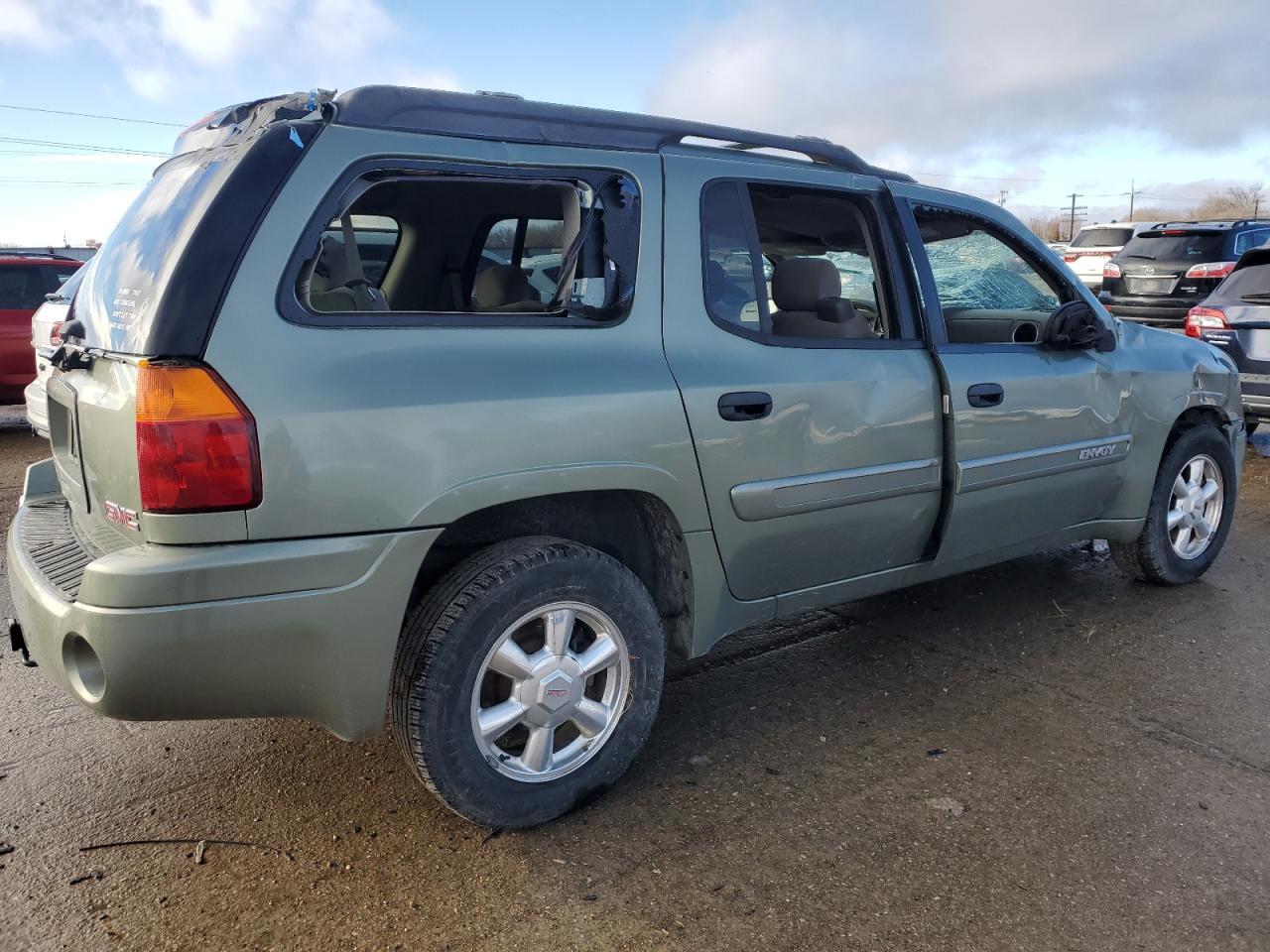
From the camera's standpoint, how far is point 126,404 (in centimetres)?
232

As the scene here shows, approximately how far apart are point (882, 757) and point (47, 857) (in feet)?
7.51

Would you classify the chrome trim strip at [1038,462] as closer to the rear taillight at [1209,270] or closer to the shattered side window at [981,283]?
the shattered side window at [981,283]

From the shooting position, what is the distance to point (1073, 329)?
394 centimetres

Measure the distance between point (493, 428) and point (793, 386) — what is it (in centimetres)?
101

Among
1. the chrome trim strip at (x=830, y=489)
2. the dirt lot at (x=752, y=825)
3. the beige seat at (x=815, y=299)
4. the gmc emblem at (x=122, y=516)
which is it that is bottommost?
the dirt lot at (x=752, y=825)

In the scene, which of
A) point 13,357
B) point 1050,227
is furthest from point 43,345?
point 1050,227

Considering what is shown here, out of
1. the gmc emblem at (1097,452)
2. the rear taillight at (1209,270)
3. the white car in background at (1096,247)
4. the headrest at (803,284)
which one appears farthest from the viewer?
the white car in background at (1096,247)

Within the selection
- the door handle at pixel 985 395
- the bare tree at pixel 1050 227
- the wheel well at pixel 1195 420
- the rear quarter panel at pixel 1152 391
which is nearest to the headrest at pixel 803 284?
the door handle at pixel 985 395

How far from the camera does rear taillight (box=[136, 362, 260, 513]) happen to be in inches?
87.9

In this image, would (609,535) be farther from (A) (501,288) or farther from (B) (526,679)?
(A) (501,288)

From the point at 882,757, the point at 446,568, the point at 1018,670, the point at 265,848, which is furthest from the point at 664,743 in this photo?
the point at 1018,670

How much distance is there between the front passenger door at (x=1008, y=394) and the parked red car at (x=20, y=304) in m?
8.26

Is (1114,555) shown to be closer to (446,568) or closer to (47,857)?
(446,568)

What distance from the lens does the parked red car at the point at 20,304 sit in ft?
30.7
